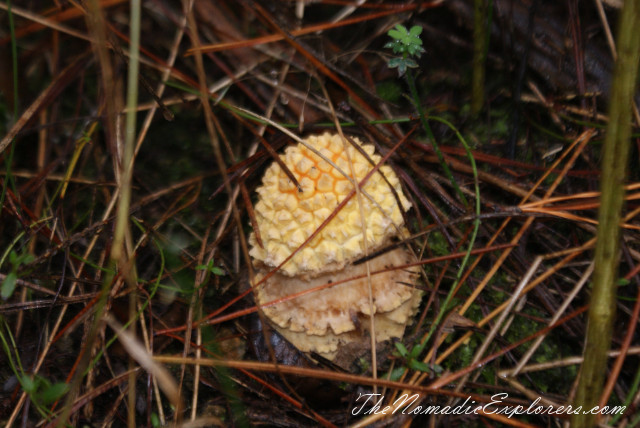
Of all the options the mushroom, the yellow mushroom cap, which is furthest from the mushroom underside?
the yellow mushroom cap

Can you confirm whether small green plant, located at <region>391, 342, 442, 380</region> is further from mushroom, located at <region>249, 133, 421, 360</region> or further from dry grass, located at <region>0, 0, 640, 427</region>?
mushroom, located at <region>249, 133, 421, 360</region>

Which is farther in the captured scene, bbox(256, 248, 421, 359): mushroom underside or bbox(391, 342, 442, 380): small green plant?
bbox(256, 248, 421, 359): mushroom underside

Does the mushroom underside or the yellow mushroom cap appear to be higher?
the yellow mushroom cap

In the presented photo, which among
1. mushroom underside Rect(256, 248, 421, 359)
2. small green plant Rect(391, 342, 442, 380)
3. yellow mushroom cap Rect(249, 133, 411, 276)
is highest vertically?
yellow mushroom cap Rect(249, 133, 411, 276)

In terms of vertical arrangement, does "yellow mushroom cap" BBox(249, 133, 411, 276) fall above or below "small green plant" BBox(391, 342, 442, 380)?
above

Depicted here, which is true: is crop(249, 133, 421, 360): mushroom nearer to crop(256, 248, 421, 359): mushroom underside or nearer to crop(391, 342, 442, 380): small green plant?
crop(256, 248, 421, 359): mushroom underside

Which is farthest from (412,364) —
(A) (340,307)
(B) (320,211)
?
(B) (320,211)

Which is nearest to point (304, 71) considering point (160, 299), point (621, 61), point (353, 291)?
point (353, 291)
